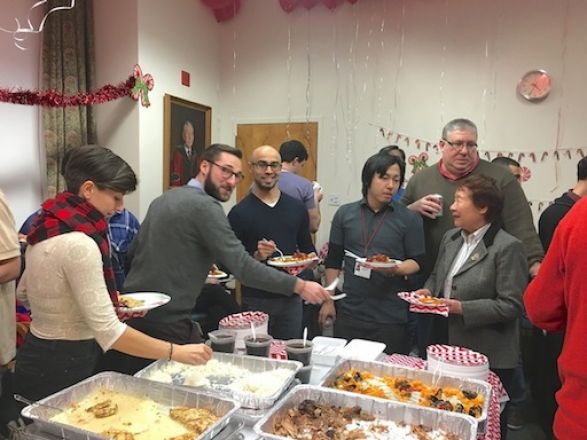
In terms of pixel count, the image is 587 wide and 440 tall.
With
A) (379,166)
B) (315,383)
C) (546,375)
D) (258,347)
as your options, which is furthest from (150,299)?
(546,375)

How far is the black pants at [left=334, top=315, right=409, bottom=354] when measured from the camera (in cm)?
242

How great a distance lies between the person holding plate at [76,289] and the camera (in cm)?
137

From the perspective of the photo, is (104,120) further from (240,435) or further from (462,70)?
(240,435)

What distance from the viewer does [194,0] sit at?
4.68m

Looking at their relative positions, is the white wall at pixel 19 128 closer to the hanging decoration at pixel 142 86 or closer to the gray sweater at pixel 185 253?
the hanging decoration at pixel 142 86

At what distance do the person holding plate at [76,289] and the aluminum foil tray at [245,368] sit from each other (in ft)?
0.35

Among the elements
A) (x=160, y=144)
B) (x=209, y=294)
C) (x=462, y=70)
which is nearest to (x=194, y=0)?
(x=160, y=144)

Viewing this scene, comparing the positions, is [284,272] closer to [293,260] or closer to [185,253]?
[293,260]

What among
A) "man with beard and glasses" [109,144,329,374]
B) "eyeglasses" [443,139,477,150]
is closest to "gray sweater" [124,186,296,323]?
"man with beard and glasses" [109,144,329,374]

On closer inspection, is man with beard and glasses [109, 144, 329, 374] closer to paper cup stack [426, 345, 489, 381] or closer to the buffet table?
the buffet table

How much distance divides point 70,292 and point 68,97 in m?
2.62

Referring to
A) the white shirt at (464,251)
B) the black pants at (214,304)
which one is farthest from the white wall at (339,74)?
the white shirt at (464,251)

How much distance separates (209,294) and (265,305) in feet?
2.90

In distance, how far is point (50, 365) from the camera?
1.47 meters
